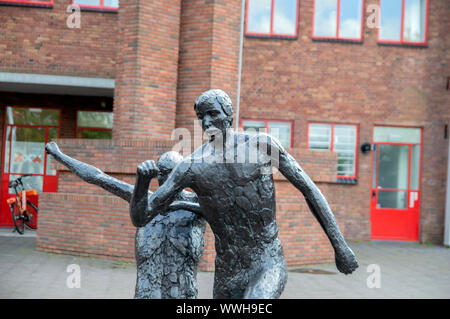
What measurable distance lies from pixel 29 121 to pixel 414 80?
1055cm

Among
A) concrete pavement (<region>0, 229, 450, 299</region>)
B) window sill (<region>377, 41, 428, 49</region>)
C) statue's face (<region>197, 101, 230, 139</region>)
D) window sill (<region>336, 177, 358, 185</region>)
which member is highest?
window sill (<region>377, 41, 428, 49</region>)

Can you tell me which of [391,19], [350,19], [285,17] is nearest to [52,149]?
[285,17]

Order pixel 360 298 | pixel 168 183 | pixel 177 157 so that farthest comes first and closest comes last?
1. pixel 360 298
2. pixel 177 157
3. pixel 168 183

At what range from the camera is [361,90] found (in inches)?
555

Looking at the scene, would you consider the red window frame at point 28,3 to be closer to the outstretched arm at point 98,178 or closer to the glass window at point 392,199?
the glass window at point 392,199

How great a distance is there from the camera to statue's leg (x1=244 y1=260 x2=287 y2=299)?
269 centimetres

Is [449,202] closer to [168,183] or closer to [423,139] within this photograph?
[423,139]

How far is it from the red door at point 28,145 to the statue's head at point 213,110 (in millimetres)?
12459

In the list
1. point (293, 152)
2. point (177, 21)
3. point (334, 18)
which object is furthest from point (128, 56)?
point (334, 18)

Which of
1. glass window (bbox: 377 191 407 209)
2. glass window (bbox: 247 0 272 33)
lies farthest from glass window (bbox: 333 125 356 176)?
glass window (bbox: 247 0 272 33)

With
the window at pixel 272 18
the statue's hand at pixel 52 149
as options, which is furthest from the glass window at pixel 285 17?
the statue's hand at pixel 52 149

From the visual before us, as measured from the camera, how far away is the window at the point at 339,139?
1420 cm

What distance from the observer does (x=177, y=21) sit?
11.1 metres

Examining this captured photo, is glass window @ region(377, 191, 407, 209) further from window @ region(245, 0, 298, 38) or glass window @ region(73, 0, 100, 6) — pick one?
glass window @ region(73, 0, 100, 6)
